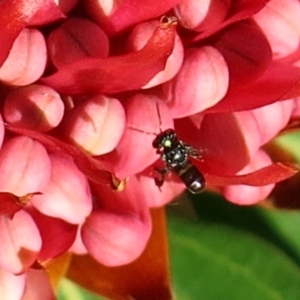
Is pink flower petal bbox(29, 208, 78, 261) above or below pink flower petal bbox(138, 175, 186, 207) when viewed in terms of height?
above

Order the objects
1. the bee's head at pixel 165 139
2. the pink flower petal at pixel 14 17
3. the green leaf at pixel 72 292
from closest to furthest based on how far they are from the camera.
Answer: the pink flower petal at pixel 14 17
the bee's head at pixel 165 139
the green leaf at pixel 72 292

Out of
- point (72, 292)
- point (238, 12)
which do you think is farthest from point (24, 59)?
point (72, 292)

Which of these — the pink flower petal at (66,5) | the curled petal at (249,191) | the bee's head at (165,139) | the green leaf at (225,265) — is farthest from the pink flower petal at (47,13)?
the green leaf at (225,265)

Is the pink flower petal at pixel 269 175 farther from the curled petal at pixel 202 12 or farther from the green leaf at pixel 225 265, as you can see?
the green leaf at pixel 225 265

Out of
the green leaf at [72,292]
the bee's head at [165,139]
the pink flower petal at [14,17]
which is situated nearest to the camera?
the pink flower petal at [14,17]

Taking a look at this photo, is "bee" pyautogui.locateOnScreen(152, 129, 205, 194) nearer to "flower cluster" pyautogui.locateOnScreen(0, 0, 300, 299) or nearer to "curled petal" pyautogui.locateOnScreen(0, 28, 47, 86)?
"flower cluster" pyautogui.locateOnScreen(0, 0, 300, 299)

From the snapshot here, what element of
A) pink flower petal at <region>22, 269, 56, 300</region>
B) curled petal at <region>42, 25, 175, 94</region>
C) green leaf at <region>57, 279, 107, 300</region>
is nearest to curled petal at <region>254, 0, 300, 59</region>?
curled petal at <region>42, 25, 175, 94</region>
